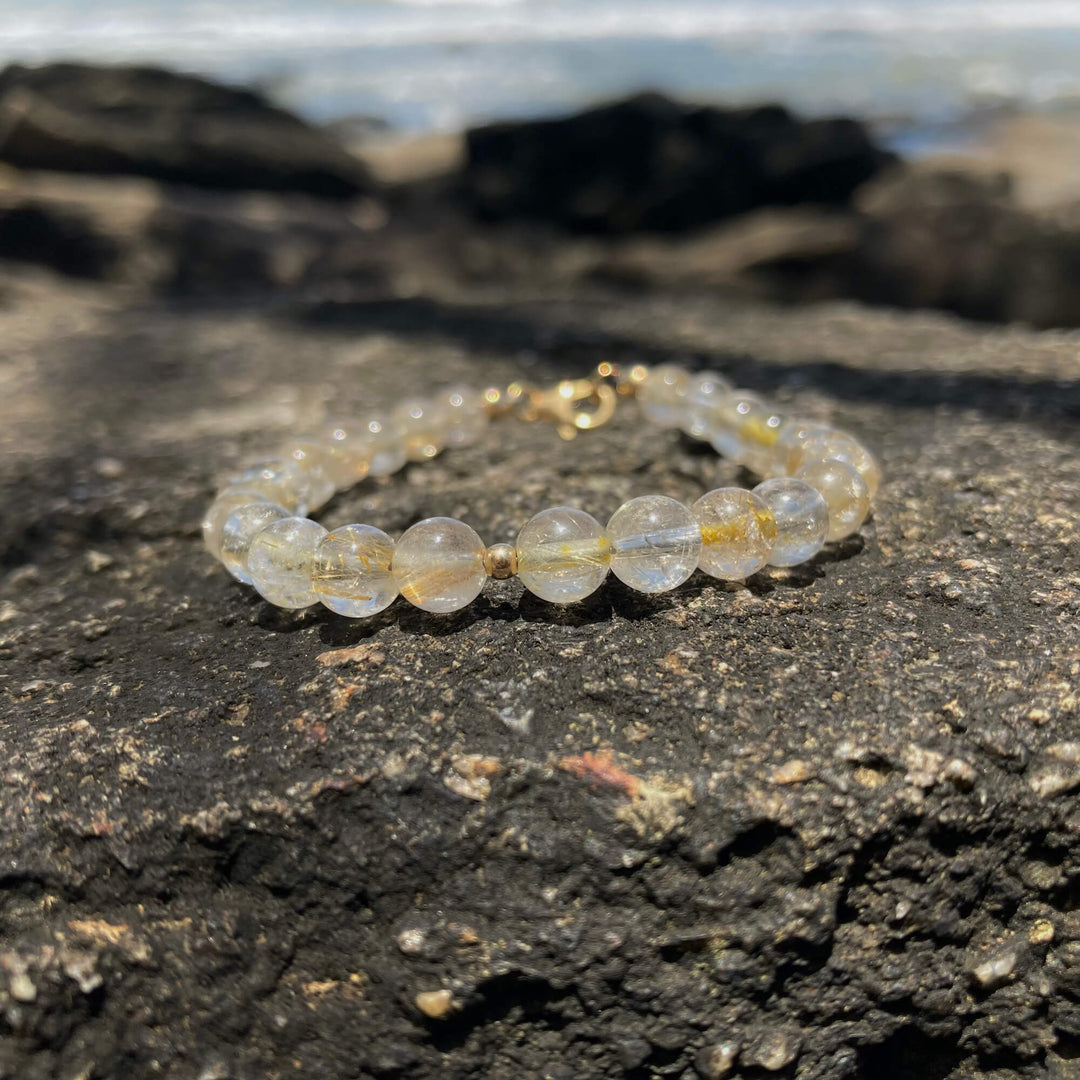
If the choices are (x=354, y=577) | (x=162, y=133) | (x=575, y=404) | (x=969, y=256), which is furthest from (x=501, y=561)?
(x=162, y=133)

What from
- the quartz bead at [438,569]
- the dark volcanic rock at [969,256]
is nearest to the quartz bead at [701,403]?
the quartz bead at [438,569]

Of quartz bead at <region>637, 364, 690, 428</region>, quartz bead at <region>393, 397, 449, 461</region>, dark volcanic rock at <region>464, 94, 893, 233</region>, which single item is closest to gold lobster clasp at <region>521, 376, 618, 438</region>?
quartz bead at <region>637, 364, 690, 428</region>

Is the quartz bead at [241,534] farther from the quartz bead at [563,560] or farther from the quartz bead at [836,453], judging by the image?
the quartz bead at [836,453]

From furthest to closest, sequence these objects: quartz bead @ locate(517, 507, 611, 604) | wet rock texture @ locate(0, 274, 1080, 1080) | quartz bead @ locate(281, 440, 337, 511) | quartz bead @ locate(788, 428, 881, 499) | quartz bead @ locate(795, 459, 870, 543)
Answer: quartz bead @ locate(281, 440, 337, 511), quartz bead @ locate(788, 428, 881, 499), quartz bead @ locate(795, 459, 870, 543), quartz bead @ locate(517, 507, 611, 604), wet rock texture @ locate(0, 274, 1080, 1080)

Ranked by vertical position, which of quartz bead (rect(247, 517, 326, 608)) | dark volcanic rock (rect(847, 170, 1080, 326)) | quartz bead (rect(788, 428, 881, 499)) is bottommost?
dark volcanic rock (rect(847, 170, 1080, 326))

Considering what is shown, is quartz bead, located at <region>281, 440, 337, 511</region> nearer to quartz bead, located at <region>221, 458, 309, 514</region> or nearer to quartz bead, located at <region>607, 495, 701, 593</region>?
quartz bead, located at <region>221, 458, 309, 514</region>

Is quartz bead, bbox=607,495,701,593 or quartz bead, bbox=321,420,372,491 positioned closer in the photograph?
quartz bead, bbox=607,495,701,593
